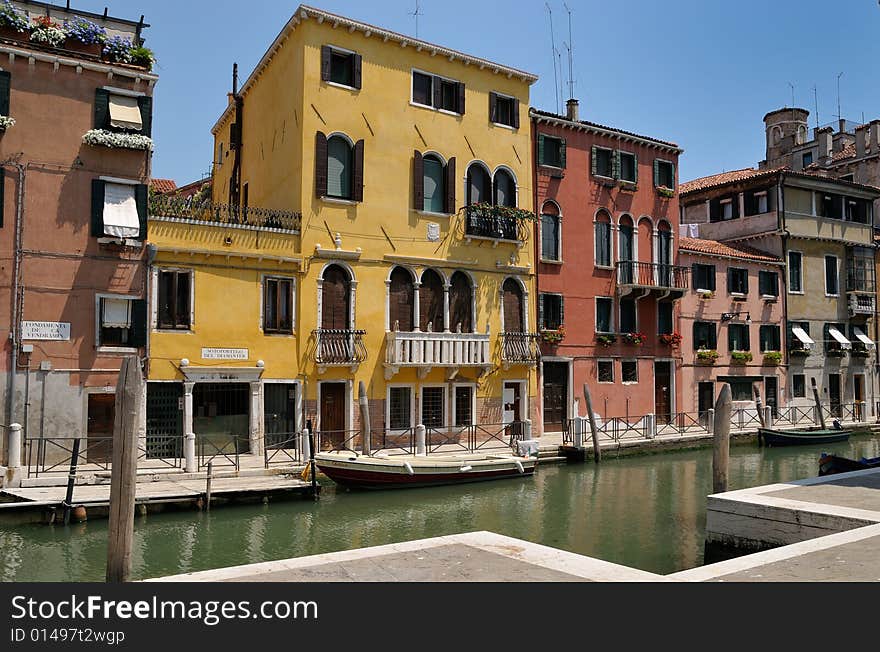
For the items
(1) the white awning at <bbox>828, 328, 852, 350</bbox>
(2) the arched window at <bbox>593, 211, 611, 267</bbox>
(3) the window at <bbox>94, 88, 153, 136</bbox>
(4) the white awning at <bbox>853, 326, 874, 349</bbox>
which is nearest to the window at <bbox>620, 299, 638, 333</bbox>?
(2) the arched window at <bbox>593, 211, 611, 267</bbox>

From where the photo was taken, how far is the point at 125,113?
62.1ft

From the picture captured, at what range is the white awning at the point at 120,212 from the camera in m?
18.6

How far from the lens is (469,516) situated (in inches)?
636

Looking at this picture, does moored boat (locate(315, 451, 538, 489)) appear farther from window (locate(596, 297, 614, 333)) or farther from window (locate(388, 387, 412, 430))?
window (locate(596, 297, 614, 333))

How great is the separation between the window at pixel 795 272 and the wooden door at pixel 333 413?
69.7 ft

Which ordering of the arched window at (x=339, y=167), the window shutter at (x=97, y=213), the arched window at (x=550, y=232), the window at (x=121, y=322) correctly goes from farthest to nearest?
the arched window at (x=550, y=232) < the arched window at (x=339, y=167) < the window at (x=121, y=322) < the window shutter at (x=97, y=213)

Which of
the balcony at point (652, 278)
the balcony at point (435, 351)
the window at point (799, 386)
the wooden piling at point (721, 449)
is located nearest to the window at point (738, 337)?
the window at point (799, 386)

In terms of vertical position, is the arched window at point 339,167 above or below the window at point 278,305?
above

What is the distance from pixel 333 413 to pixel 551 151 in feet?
38.9

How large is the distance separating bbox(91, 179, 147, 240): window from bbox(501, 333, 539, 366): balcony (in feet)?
36.6

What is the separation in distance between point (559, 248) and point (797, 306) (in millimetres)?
13200

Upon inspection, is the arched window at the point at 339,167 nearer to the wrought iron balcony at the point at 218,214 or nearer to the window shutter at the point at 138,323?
the wrought iron balcony at the point at 218,214

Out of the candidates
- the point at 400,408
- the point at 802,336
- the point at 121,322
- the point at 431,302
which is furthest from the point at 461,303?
the point at 802,336
